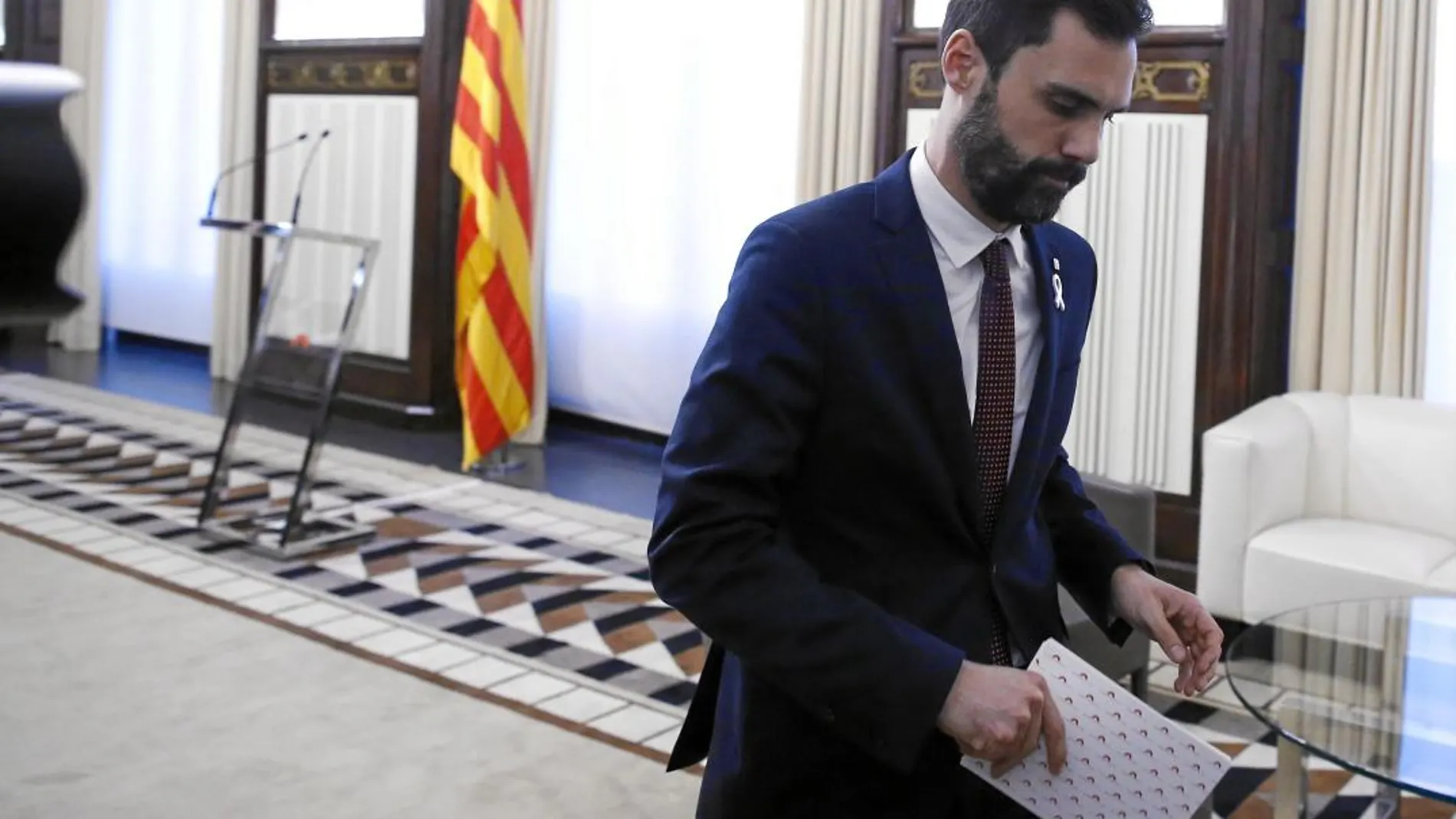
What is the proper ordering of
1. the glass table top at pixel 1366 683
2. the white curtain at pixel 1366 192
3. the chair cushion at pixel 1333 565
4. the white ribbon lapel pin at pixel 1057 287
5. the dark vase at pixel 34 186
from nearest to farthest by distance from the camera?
1. the dark vase at pixel 34 186
2. the white ribbon lapel pin at pixel 1057 287
3. the glass table top at pixel 1366 683
4. the chair cushion at pixel 1333 565
5. the white curtain at pixel 1366 192

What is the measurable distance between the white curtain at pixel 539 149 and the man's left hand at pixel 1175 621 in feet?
16.7

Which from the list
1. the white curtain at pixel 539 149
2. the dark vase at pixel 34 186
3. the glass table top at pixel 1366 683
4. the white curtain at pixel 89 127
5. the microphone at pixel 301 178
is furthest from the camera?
the white curtain at pixel 89 127

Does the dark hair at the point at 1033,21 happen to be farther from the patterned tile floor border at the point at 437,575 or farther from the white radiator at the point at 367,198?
the white radiator at the point at 367,198

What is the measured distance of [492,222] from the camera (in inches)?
243

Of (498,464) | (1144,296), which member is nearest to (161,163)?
(498,464)

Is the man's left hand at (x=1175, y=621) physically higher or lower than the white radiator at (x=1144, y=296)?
lower

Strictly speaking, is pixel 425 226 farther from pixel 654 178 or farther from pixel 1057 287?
pixel 1057 287

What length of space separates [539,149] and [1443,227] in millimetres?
3556

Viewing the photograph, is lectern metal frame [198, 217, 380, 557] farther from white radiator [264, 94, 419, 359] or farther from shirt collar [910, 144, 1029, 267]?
shirt collar [910, 144, 1029, 267]

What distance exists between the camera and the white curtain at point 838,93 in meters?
5.61

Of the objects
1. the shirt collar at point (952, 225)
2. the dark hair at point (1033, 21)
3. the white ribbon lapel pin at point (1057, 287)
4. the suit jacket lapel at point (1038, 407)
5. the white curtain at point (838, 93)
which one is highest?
the white curtain at point (838, 93)

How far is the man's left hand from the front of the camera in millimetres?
1590

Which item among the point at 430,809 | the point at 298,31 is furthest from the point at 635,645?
the point at 298,31

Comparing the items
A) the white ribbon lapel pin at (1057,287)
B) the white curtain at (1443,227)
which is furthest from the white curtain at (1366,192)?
the white ribbon lapel pin at (1057,287)
